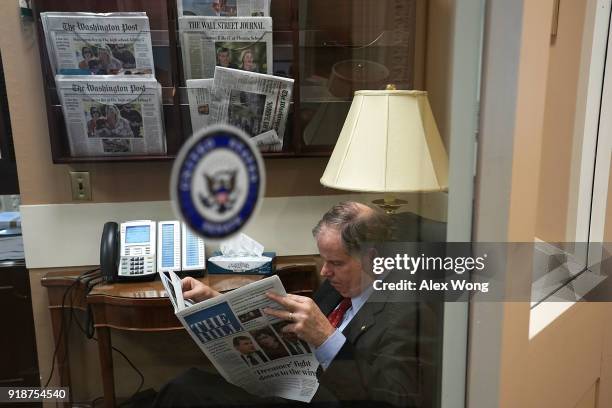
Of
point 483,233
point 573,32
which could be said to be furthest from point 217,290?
point 573,32

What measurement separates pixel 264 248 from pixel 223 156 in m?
0.24

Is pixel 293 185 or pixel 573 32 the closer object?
pixel 293 185

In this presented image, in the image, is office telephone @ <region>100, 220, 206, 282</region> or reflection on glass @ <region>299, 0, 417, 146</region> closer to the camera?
office telephone @ <region>100, 220, 206, 282</region>

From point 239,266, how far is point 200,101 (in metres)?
0.23

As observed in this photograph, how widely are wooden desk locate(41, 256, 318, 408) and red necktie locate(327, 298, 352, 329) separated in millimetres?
51

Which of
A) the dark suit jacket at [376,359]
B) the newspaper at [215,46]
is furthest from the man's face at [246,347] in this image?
the newspaper at [215,46]

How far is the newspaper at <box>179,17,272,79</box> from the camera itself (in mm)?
573

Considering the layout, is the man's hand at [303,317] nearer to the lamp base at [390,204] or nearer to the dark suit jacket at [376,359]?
the dark suit jacket at [376,359]

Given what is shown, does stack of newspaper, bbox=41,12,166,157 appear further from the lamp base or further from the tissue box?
the lamp base

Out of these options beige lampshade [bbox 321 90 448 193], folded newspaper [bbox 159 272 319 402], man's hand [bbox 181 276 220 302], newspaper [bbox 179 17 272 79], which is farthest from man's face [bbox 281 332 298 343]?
newspaper [bbox 179 17 272 79]

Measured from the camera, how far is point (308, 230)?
2.37ft

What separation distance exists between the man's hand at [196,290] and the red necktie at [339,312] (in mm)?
190

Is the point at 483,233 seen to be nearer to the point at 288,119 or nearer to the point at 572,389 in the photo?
the point at 288,119

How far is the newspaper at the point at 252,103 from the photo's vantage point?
517mm
